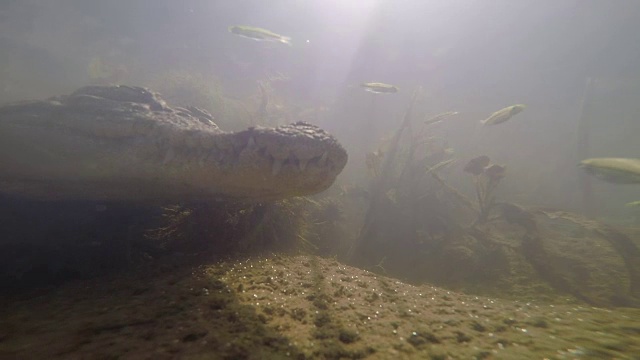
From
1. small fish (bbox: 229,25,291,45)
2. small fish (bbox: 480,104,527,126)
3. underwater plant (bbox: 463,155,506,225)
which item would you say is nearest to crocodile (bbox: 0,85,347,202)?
small fish (bbox: 229,25,291,45)

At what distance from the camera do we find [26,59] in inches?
988

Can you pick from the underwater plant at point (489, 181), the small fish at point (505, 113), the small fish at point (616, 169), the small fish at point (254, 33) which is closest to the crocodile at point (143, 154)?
the small fish at point (254, 33)

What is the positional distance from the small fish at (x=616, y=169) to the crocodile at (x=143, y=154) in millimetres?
3582

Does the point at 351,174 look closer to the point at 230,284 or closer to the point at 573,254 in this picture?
the point at 573,254

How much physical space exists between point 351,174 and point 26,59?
1162 inches

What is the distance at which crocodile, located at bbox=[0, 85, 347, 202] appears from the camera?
251 cm

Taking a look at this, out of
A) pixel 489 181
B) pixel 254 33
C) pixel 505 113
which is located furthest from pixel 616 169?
pixel 254 33

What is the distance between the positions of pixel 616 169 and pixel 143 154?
17.6 ft

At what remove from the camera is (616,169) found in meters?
3.78

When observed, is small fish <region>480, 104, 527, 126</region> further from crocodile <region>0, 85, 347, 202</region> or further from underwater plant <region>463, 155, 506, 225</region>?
crocodile <region>0, 85, 347, 202</region>

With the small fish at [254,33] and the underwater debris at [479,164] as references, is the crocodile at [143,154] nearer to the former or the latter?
the small fish at [254,33]

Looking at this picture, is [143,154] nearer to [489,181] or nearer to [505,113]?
[505,113]

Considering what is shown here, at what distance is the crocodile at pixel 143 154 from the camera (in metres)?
2.51

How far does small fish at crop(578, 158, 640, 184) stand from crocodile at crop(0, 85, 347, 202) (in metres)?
3.58
